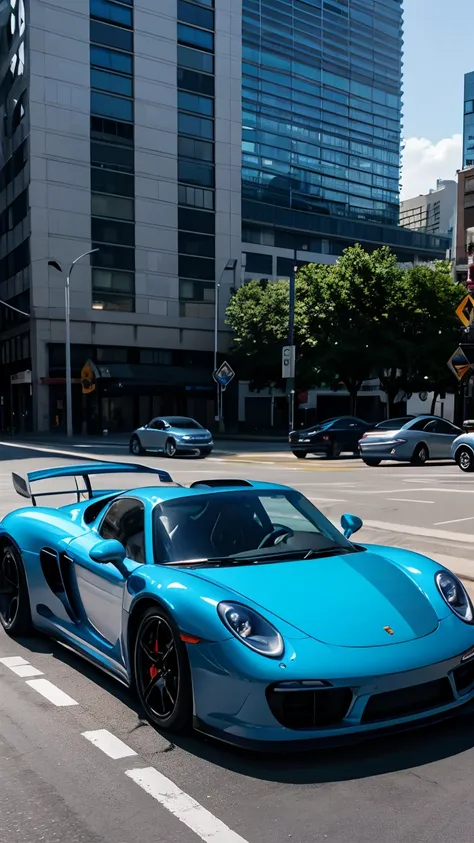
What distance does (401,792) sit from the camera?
3.53m

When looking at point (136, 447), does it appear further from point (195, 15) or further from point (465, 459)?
point (195, 15)

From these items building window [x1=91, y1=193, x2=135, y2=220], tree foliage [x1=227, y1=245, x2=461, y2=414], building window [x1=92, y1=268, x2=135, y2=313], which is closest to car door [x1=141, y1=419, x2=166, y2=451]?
tree foliage [x1=227, y1=245, x2=461, y2=414]

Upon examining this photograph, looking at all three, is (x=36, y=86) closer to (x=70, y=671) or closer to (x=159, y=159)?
(x=159, y=159)

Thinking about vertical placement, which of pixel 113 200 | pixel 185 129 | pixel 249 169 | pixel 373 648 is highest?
pixel 249 169

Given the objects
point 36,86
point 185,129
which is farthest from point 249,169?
point 36,86

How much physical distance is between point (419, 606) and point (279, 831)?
1.54 metres

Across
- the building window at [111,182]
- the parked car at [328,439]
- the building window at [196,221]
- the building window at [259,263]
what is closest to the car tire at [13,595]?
the parked car at [328,439]

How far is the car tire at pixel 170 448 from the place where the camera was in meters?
27.7

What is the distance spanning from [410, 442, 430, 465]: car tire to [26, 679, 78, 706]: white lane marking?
19002 millimetres

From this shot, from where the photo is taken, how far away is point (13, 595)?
6281 mm

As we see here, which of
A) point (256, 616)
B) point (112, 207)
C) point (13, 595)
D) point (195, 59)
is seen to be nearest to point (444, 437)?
point (13, 595)

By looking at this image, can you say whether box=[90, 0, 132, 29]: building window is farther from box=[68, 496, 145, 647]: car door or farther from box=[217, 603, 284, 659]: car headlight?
box=[217, 603, 284, 659]: car headlight

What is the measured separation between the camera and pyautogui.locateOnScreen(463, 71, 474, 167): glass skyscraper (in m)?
139

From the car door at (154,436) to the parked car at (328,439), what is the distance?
4.37 metres
